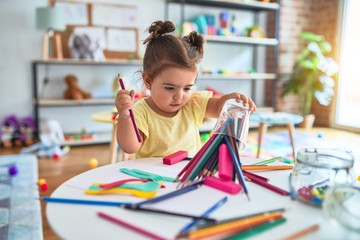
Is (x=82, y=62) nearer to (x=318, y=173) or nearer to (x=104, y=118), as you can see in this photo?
(x=104, y=118)

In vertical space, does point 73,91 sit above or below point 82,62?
below

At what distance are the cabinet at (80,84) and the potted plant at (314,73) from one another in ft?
6.03

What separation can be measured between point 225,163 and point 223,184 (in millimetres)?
62

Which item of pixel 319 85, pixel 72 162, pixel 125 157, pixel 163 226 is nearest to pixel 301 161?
pixel 163 226

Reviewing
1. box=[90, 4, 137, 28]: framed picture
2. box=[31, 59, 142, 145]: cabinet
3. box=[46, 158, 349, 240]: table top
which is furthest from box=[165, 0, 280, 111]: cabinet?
box=[46, 158, 349, 240]: table top

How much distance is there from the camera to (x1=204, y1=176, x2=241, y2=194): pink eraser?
65 centimetres

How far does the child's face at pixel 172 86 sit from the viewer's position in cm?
96

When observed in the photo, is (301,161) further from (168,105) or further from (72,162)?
(72,162)

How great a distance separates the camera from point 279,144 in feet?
10.9

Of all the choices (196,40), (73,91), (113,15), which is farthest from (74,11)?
(196,40)

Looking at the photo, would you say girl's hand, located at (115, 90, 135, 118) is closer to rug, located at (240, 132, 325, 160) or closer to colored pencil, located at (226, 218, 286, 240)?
colored pencil, located at (226, 218, 286, 240)

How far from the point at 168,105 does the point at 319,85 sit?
337 centimetres

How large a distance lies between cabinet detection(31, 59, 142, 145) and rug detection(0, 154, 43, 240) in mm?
778

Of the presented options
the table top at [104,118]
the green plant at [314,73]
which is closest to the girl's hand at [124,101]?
the table top at [104,118]
